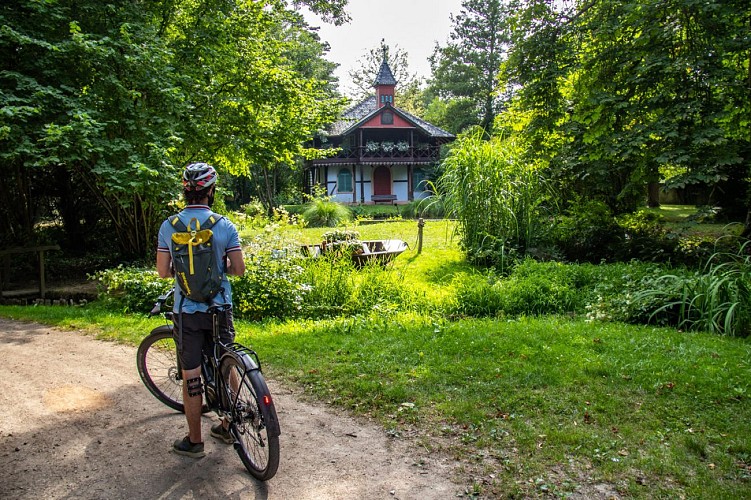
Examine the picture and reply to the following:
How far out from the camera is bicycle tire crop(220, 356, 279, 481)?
321cm

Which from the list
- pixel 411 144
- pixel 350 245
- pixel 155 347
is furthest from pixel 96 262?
pixel 411 144

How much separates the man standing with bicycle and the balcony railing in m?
30.7

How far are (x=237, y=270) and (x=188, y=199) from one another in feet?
1.80

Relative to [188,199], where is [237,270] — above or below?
below

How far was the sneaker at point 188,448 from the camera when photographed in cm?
364

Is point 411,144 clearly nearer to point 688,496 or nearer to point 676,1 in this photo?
point 676,1

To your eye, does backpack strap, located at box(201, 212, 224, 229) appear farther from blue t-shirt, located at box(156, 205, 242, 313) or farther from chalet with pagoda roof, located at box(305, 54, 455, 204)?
chalet with pagoda roof, located at box(305, 54, 455, 204)

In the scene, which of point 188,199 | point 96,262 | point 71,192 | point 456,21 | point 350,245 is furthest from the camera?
point 456,21

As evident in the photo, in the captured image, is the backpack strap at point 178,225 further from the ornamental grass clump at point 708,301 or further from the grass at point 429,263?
the ornamental grass clump at point 708,301

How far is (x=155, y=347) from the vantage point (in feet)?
14.4

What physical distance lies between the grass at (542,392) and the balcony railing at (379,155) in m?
27.3

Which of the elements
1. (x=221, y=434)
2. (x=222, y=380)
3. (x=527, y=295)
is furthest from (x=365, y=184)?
(x=222, y=380)

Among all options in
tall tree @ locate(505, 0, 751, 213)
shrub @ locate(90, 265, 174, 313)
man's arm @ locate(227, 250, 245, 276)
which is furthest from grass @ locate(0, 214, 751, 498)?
tall tree @ locate(505, 0, 751, 213)

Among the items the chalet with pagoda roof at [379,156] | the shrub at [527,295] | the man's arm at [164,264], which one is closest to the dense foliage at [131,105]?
the shrub at [527,295]
